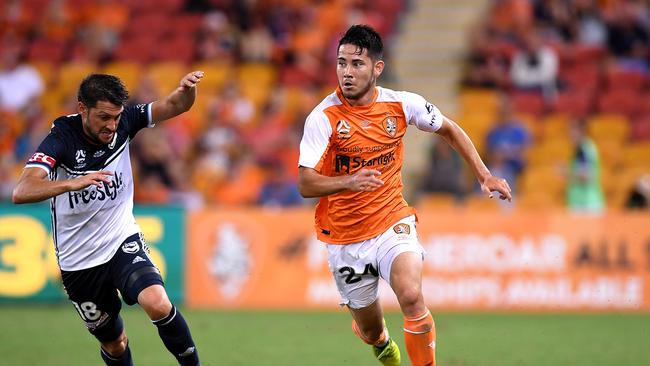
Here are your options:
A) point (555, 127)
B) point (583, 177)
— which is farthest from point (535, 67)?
point (583, 177)

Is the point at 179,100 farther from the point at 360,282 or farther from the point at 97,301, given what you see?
the point at 360,282

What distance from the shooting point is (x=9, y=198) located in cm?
1716

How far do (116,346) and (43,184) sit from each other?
1.74 metres

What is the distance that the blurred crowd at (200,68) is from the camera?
1842 centimetres

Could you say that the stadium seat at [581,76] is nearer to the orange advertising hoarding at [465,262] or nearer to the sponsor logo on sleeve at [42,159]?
the orange advertising hoarding at [465,262]

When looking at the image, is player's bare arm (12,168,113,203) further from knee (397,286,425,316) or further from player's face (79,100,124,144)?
knee (397,286,425,316)

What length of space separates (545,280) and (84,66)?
37.2 feet

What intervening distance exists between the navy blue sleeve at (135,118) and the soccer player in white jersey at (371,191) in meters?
1.33

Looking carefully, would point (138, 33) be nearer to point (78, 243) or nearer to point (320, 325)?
point (320, 325)

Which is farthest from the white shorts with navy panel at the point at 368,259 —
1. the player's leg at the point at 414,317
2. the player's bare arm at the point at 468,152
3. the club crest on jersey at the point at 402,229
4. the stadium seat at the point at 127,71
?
the stadium seat at the point at 127,71

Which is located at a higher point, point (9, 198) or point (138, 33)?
point (138, 33)

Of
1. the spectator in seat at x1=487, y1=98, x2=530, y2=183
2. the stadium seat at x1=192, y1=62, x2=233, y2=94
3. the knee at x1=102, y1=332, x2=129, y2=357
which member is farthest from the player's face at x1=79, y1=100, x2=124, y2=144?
the stadium seat at x1=192, y1=62, x2=233, y2=94

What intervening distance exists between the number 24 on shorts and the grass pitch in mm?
1887

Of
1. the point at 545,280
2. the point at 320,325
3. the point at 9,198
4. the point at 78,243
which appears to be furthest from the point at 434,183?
the point at 78,243
